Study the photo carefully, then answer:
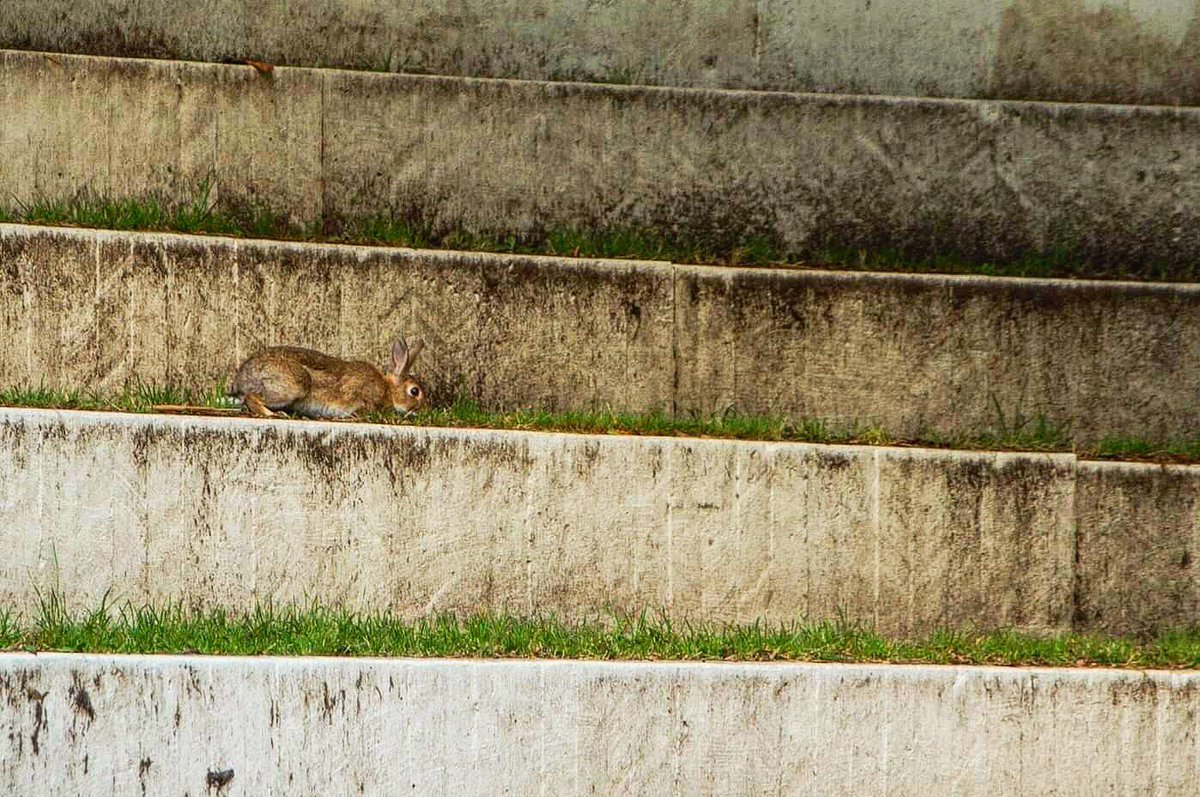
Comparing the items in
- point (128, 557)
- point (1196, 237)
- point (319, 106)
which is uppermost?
point (319, 106)

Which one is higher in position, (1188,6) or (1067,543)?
(1188,6)

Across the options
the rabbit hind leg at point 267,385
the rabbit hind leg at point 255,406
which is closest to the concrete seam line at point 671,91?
the rabbit hind leg at point 267,385

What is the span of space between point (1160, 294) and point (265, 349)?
14.5ft

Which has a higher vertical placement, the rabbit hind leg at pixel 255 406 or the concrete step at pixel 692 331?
the concrete step at pixel 692 331

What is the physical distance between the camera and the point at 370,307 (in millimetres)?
7258

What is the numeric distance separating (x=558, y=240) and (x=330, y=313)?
132 cm

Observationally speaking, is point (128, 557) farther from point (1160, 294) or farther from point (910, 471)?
point (1160, 294)

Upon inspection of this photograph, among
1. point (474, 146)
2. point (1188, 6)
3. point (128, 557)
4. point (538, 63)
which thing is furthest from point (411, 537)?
point (1188, 6)

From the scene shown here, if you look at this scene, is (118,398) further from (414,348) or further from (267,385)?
(414,348)

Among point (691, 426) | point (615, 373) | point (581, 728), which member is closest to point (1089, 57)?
point (615, 373)

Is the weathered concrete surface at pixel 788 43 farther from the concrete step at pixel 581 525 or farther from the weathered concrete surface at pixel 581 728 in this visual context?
the weathered concrete surface at pixel 581 728

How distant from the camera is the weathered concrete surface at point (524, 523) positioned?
592cm

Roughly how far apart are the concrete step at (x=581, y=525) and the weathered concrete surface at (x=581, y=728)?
87 centimetres

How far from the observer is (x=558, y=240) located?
25.7ft
